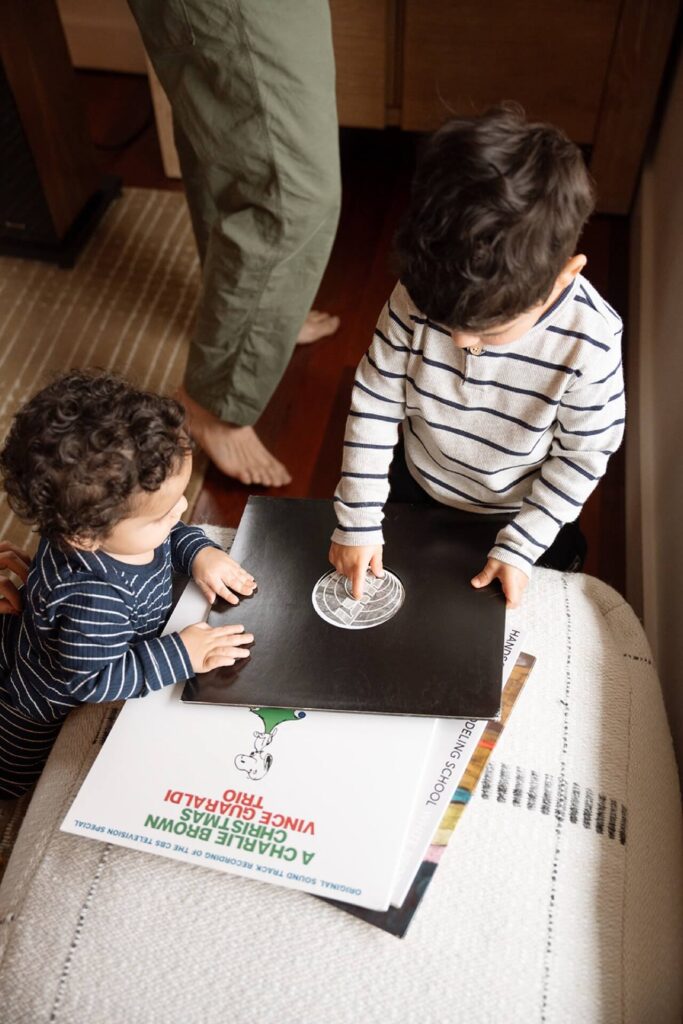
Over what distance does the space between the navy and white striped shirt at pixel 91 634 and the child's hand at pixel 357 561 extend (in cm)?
16

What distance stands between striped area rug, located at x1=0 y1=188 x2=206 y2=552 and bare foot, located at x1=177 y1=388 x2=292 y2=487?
0.07 meters

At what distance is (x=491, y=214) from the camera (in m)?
0.58

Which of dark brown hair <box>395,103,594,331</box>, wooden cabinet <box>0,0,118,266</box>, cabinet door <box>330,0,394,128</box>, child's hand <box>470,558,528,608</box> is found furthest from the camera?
cabinet door <box>330,0,394,128</box>

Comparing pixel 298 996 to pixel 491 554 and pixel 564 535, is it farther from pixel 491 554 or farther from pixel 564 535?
pixel 564 535

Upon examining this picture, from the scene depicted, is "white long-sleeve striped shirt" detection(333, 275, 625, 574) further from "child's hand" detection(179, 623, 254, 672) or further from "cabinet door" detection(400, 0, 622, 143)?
"cabinet door" detection(400, 0, 622, 143)

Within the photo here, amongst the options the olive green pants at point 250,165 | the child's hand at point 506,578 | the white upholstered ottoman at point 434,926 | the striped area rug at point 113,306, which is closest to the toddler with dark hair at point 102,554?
the white upholstered ottoman at point 434,926

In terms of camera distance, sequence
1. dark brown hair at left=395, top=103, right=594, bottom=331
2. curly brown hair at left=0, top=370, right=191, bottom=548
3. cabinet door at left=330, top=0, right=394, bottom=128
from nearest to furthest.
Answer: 1. dark brown hair at left=395, top=103, right=594, bottom=331
2. curly brown hair at left=0, top=370, right=191, bottom=548
3. cabinet door at left=330, top=0, right=394, bottom=128

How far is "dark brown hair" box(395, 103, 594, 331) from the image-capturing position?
585mm

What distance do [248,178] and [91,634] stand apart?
651mm

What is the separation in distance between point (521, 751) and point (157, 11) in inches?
34.6

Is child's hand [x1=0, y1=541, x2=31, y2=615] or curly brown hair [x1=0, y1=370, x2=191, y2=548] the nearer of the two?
curly brown hair [x1=0, y1=370, x2=191, y2=548]

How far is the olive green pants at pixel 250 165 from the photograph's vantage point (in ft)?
3.33

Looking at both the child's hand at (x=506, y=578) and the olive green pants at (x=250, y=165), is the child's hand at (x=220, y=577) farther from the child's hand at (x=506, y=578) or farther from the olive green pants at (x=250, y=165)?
the olive green pants at (x=250, y=165)

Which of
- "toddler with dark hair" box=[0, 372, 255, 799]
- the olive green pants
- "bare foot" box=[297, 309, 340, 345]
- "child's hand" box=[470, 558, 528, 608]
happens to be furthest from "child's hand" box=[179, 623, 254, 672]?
"bare foot" box=[297, 309, 340, 345]
